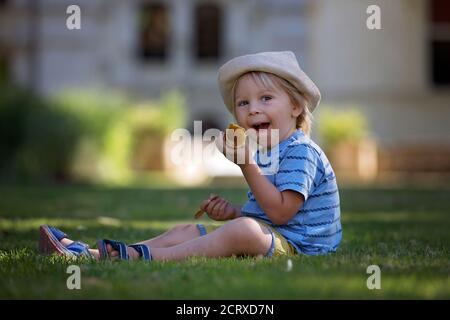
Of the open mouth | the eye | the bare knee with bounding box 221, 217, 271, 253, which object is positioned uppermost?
the eye

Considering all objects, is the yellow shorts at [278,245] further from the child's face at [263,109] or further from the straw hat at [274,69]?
the straw hat at [274,69]

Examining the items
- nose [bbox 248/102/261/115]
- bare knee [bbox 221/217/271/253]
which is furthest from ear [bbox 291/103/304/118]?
bare knee [bbox 221/217/271/253]

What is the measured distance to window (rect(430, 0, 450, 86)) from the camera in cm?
2183

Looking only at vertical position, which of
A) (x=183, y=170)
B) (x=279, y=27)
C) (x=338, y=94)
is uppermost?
(x=279, y=27)

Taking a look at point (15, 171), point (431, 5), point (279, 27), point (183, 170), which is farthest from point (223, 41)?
point (15, 171)

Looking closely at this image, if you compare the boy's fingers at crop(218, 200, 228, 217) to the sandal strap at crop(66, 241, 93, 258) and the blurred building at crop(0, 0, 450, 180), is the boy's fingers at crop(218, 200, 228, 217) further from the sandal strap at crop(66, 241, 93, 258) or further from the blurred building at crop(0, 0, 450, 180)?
the blurred building at crop(0, 0, 450, 180)

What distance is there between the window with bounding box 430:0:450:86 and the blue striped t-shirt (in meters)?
18.1

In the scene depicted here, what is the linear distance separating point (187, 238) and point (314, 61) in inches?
712

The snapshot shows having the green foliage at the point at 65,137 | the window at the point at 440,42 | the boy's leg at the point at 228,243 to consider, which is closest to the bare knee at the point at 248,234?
the boy's leg at the point at 228,243

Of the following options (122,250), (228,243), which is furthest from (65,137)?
(228,243)

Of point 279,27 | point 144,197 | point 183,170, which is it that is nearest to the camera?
point 144,197

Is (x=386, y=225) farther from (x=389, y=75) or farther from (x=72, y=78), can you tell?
(x=72, y=78)

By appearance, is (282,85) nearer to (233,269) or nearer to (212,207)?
(212,207)
